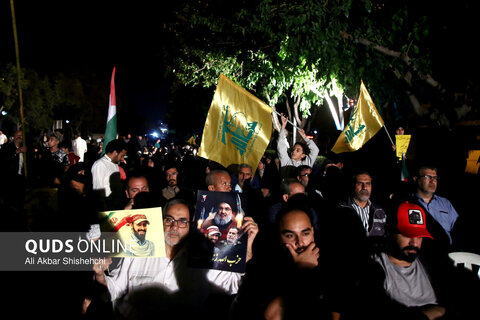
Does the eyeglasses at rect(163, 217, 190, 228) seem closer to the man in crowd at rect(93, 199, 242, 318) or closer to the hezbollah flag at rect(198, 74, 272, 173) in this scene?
the man in crowd at rect(93, 199, 242, 318)

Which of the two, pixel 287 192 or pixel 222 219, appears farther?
pixel 287 192

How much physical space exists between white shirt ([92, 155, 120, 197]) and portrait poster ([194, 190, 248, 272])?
259 centimetres

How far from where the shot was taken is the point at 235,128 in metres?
5.35

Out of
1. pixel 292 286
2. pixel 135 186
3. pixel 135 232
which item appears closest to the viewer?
pixel 292 286

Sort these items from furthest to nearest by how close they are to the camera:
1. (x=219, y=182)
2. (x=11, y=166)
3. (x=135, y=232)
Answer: (x=11, y=166) < (x=219, y=182) < (x=135, y=232)

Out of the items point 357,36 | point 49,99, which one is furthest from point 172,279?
point 49,99

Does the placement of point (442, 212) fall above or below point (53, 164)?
below

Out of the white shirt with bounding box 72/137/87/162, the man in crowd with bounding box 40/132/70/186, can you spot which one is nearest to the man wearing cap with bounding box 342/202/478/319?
the man in crowd with bounding box 40/132/70/186

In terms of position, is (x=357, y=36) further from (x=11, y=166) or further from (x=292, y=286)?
(x=11, y=166)

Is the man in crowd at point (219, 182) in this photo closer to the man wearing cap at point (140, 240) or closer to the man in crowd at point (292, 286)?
the man in crowd at point (292, 286)

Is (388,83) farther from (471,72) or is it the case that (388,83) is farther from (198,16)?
(198,16)

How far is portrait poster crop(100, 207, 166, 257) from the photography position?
2971mm

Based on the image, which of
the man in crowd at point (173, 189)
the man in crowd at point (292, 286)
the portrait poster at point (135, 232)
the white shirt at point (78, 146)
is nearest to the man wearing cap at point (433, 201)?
the man in crowd at point (292, 286)

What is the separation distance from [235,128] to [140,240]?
276 cm
